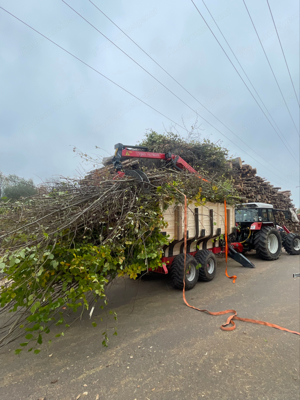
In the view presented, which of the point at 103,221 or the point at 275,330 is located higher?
the point at 103,221

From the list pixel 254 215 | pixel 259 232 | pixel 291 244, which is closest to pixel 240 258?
pixel 259 232

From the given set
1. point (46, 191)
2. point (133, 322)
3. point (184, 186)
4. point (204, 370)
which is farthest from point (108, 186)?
point (204, 370)

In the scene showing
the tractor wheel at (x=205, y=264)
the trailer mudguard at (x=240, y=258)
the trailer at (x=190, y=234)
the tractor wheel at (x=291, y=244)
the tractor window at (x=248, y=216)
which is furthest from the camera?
the tractor wheel at (x=291, y=244)

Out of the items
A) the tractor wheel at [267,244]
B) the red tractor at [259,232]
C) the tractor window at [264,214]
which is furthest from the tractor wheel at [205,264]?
the tractor window at [264,214]

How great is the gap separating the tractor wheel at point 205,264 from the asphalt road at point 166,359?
0.97 metres

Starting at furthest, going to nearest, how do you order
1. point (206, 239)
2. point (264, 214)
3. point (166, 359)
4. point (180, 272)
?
point (264, 214) < point (206, 239) < point (180, 272) < point (166, 359)

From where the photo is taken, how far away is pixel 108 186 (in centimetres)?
381

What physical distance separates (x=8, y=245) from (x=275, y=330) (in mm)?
3854

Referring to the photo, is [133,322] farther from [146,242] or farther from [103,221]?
[103,221]

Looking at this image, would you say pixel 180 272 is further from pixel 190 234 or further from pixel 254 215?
pixel 254 215

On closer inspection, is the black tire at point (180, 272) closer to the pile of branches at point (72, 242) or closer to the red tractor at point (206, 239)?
the red tractor at point (206, 239)

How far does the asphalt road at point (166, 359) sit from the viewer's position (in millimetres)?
2297

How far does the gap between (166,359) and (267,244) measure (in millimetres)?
6587

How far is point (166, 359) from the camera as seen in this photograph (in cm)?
277
